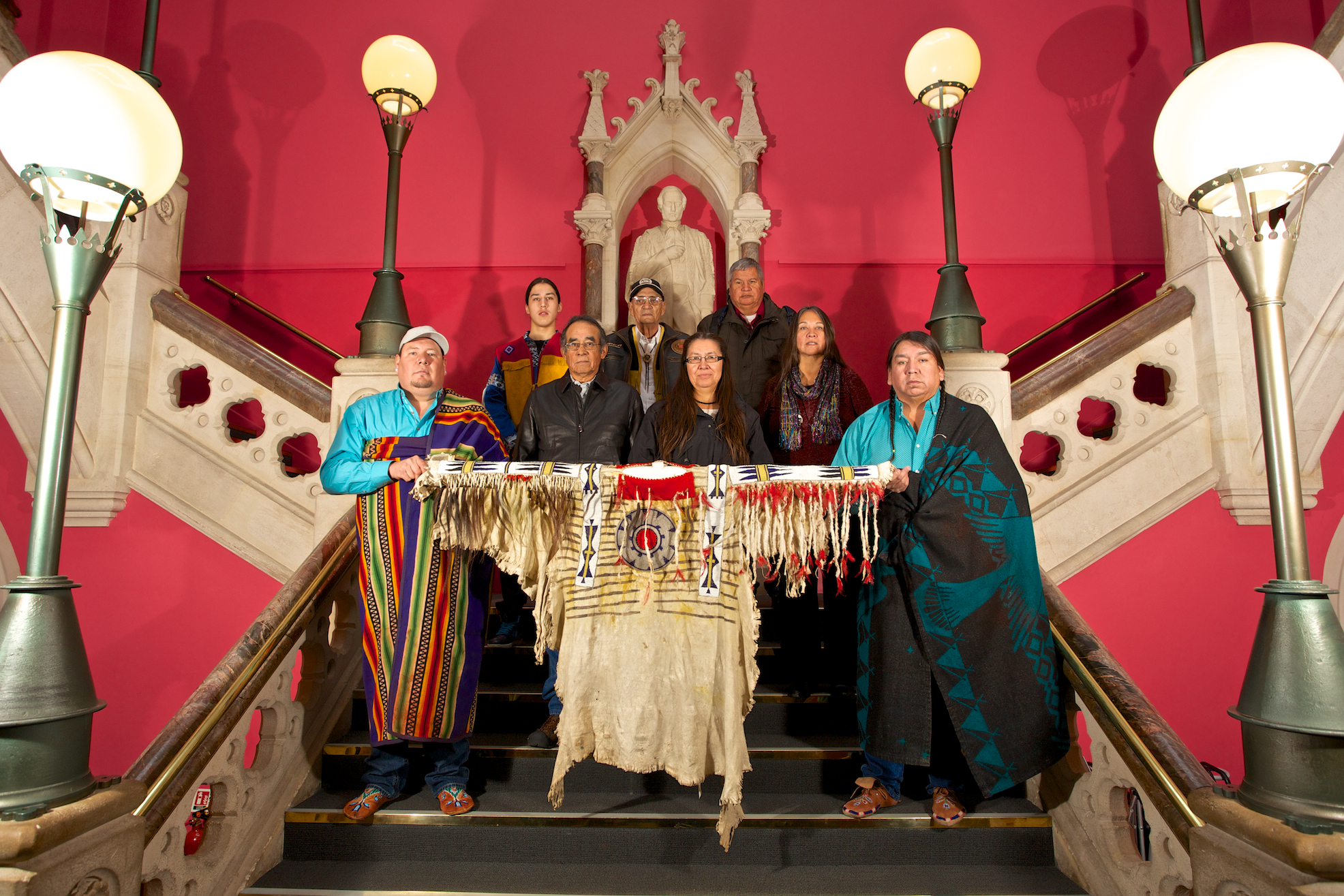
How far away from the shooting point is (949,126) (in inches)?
138

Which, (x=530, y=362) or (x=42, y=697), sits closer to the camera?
(x=42, y=697)

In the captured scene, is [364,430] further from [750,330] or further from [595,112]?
[595,112]

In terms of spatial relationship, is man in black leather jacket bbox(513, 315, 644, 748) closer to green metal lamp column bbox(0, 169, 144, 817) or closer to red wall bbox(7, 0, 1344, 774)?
green metal lamp column bbox(0, 169, 144, 817)

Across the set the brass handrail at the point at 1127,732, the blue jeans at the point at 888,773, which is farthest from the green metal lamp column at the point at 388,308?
the brass handrail at the point at 1127,732

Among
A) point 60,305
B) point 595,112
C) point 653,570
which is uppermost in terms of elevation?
point 595,112

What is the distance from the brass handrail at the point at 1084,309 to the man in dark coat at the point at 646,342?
2.32 m

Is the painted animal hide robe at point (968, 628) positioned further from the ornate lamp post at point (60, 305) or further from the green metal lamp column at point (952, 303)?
the ornate lamp post at point (60, 305)

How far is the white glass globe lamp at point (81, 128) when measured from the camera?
1.82 m

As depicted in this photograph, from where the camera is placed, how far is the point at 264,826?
245 centimetres

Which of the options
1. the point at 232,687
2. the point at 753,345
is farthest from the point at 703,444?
the point at 232,687

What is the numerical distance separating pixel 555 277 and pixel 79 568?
3.31 m

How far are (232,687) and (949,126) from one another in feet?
12.1

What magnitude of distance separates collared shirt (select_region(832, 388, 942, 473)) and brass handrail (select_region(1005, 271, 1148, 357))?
94.2 inches

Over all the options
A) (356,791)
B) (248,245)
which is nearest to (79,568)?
(248,245)
